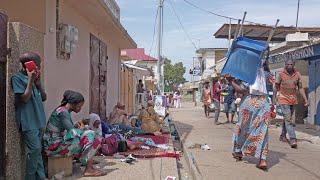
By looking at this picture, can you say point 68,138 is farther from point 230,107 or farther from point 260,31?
point 260,31

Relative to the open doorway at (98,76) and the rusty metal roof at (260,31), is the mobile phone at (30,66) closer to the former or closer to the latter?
the open doorway at (98,76)

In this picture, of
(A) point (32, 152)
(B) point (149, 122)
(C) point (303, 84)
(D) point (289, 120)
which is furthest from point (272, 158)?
(C) point (303, 84)

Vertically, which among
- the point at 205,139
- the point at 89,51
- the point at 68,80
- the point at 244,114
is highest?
the point at 89,51

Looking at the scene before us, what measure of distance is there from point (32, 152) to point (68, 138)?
728mm

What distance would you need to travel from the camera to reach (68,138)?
6062mm

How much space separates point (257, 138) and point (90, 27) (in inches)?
205

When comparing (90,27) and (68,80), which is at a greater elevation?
(90,27)

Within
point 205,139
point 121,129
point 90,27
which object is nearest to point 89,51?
point 90,27

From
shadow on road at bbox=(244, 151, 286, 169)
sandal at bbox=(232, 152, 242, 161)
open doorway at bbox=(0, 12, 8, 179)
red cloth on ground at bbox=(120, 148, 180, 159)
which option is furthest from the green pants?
shadow on road at bbox=(244, 151, 286, 169)

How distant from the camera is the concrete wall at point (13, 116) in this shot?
521 centimetres

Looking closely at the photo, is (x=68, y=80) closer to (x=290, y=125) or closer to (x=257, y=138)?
(x=257, y=138)

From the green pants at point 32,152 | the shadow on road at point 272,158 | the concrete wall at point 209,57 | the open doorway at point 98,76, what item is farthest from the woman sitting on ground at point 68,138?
the concrete wall at point 209,57

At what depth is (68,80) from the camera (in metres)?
8.93

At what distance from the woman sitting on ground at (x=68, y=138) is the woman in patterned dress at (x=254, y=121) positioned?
2.67m
